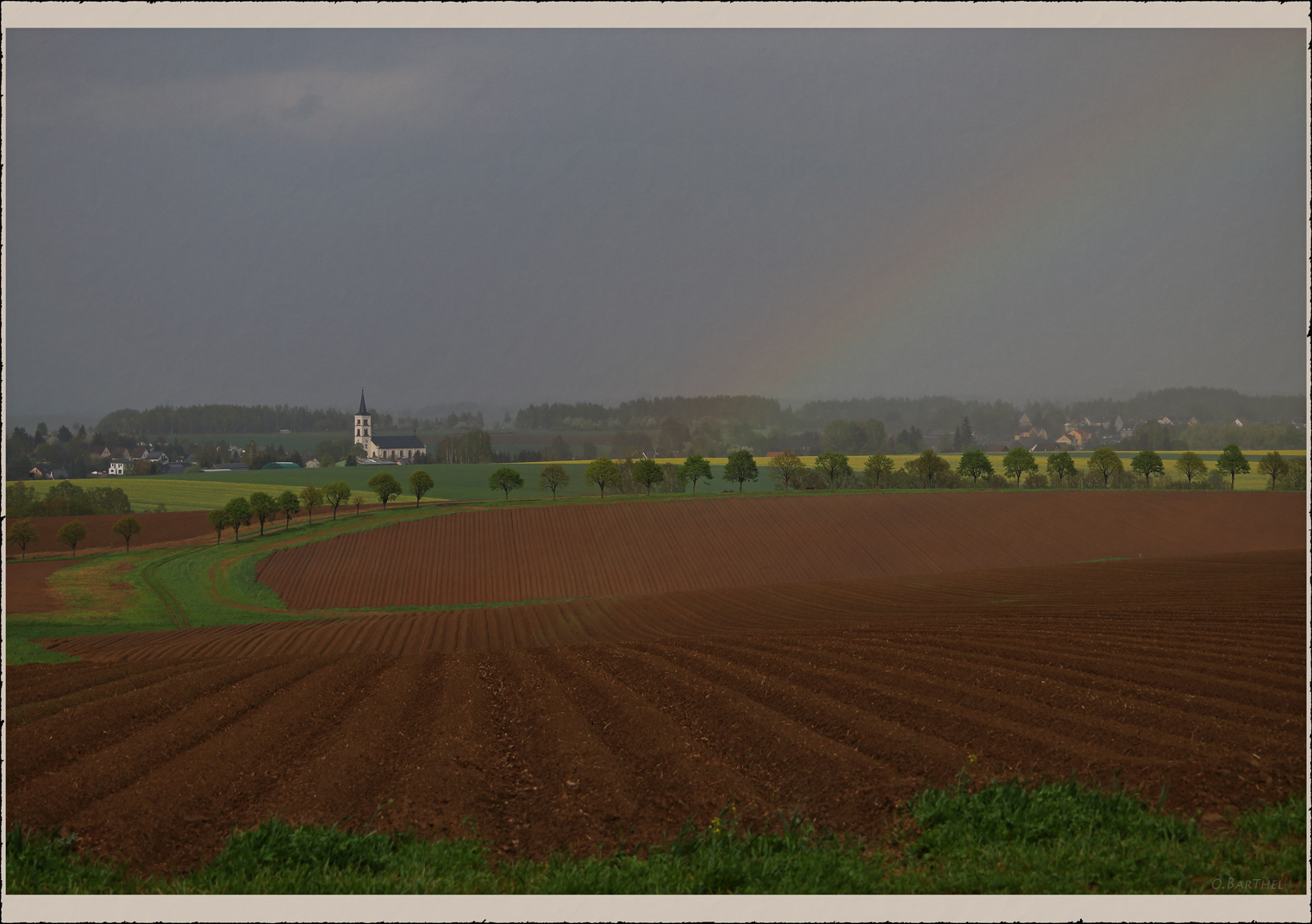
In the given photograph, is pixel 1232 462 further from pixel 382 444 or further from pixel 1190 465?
pixel 382 444

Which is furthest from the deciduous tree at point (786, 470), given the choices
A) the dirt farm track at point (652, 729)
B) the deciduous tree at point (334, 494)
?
the dirt farm track at point (652, 729)

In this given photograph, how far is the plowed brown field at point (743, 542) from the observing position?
40.1 metres

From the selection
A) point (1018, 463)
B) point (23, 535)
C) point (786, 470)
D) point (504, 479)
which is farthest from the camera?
point (1018, 463)

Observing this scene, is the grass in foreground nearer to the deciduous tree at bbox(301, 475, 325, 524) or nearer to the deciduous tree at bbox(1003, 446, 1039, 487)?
the deciduous tree at bbox(301, 475, 325, 524)

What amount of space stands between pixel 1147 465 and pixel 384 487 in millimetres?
58147

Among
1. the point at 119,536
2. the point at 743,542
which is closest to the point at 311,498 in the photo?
the point at 119,536

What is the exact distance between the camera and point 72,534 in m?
36.2

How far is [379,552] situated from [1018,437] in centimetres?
6104

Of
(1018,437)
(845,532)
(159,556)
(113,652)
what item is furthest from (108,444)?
(1018,437)

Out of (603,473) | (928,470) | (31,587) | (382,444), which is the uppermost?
(382,444)

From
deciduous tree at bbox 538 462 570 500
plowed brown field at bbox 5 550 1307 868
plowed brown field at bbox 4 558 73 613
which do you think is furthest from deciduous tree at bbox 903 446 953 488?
plowed brown field at bbox 4 558 73 613

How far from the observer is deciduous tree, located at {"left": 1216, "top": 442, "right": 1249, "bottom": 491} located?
2059 inches

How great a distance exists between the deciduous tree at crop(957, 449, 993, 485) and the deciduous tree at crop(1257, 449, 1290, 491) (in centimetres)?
1844

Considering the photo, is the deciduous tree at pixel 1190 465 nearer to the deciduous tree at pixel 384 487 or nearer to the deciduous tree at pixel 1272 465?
the deciduous tree at pixel 1272 465
